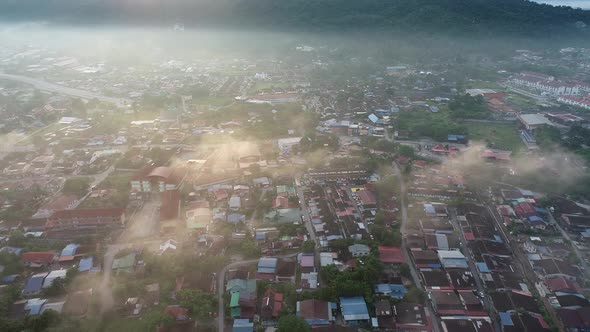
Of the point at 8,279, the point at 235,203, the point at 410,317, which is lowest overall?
the point at 8,279

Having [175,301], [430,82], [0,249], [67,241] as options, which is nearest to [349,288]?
[175,301]

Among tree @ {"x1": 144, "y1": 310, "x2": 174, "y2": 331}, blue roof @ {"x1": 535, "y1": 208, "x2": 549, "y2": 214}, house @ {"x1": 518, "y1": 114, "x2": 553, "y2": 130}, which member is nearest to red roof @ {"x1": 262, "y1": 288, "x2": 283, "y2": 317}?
tree @ {"x1": 144, "y1": 310, "x2": 174, "y2": 331}

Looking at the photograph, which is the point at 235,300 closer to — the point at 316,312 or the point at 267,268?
the point at 267,268

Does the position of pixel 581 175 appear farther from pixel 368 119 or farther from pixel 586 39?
pixel 586 39

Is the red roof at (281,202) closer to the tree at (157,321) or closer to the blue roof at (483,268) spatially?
the tree at (157,321)

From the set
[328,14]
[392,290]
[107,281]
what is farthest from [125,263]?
[328,14]
